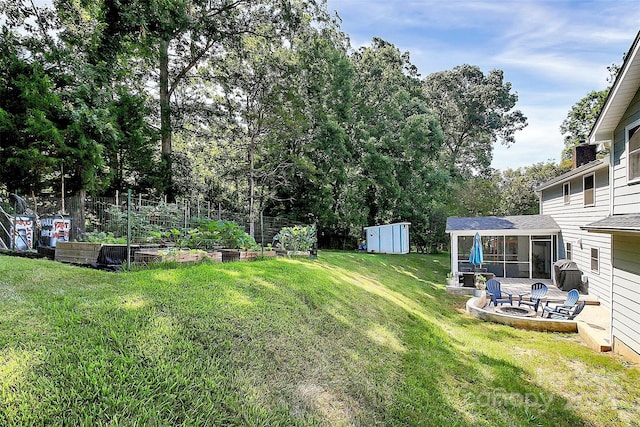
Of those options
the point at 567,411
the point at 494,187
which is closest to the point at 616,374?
the point at 567,411

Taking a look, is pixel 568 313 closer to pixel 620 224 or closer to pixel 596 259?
pixel 596 259

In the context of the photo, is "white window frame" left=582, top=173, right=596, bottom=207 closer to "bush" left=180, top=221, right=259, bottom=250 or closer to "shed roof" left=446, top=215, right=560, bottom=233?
"shed roof" left=446, top=215, right=560, bottom=233

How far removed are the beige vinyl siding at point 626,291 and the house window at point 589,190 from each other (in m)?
5.26

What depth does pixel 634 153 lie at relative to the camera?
596cm

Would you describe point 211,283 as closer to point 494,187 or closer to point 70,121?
point 70,121

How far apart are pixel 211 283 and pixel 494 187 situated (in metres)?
27.1

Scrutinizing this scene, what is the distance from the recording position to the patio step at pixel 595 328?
6.79 m

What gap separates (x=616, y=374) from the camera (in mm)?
5645

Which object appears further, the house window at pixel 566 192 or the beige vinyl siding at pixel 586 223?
the house window at pixel 566 192

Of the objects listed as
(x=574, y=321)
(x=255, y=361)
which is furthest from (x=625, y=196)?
(x=255, y=361)

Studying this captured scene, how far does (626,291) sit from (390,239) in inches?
551

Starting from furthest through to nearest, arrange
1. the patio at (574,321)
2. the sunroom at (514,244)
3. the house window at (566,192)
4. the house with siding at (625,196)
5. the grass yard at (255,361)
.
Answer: the sunroom at (514,244) → the house window at (566,192) → the patio at (574,321) → the house with siding at (625,196) → the grass yard at (255,361)

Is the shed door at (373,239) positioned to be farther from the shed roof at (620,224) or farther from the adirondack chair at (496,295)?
the shed roof at (620,224)

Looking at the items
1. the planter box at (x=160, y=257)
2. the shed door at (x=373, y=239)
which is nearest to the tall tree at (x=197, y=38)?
the planter box at (x=160, y=257)
